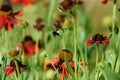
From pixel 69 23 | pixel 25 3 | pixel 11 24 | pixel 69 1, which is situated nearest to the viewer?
pixel 69 1

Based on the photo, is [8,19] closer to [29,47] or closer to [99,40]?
[99,40]

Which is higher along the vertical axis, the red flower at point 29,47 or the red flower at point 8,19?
the red flower at point 8,19

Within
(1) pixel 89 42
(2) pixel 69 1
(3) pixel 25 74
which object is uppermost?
(2) pixel 69 1

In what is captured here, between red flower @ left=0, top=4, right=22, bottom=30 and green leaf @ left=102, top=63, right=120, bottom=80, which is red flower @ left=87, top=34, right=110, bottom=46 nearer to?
→ green leaf @ left=102, top=63, right=120, bottom=80

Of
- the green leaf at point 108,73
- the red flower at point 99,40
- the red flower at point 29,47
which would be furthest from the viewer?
the red flower at point 29,47

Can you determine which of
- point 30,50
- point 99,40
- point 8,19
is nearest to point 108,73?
point 99,40

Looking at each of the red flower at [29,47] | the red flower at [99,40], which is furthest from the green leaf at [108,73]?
the red flower at [29,47]

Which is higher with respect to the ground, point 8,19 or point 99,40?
point 8,19

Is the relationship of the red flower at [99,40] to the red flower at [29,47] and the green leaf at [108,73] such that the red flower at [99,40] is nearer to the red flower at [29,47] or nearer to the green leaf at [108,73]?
the green leaf at [108,73]

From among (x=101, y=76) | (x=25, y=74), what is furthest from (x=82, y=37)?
(x=101, y=76)

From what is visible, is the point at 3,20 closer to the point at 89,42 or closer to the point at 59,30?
the point at 59,30

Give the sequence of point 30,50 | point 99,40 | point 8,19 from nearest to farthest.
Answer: point 99,40 → point 8,19 → point 30,50
